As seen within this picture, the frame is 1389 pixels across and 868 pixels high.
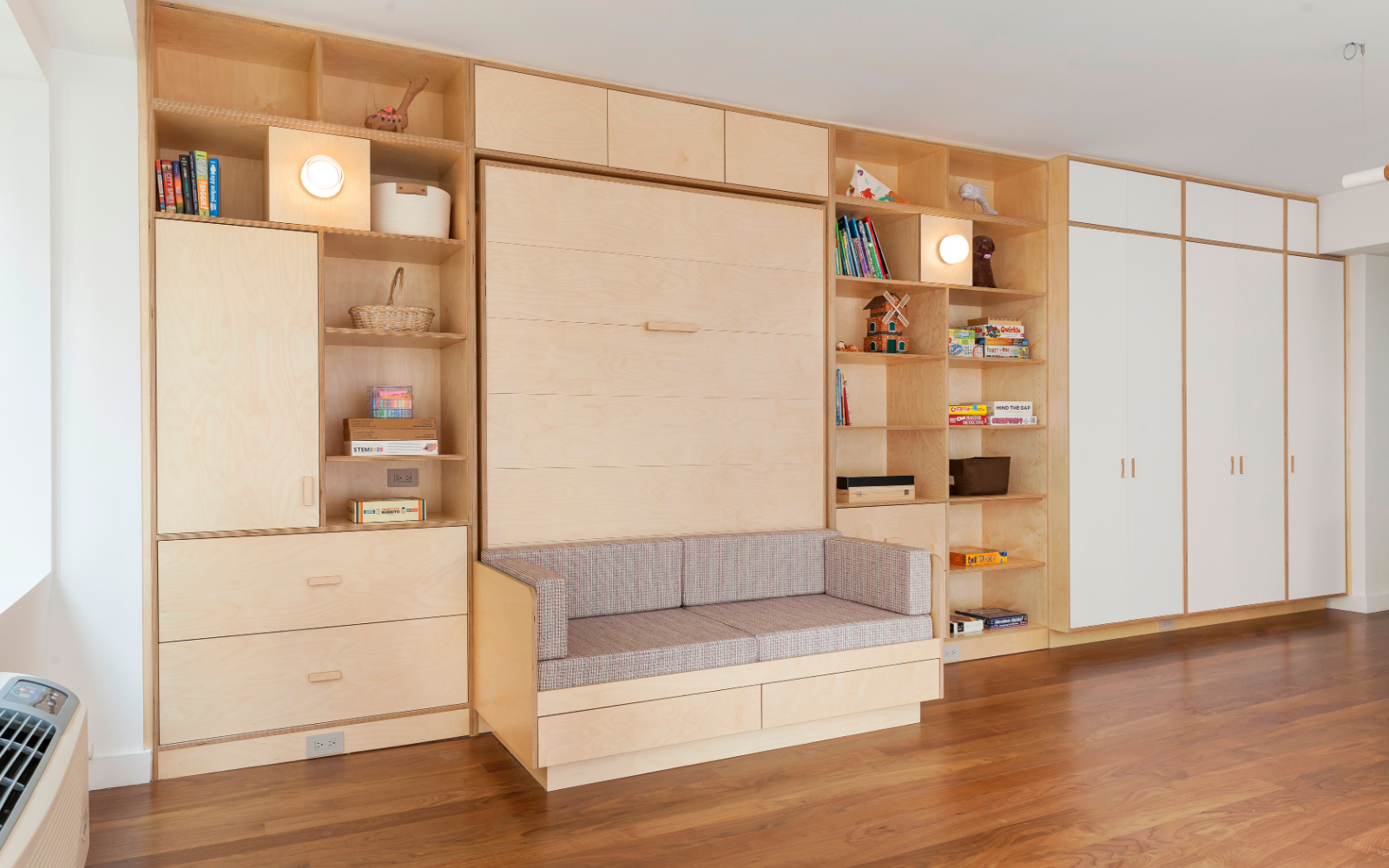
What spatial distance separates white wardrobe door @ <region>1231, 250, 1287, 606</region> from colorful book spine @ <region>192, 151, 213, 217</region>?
17.2 feet

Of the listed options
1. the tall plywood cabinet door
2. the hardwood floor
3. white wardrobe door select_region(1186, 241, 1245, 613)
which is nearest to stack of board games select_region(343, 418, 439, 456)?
the tall plywood cabinet door

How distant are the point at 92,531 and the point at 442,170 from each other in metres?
1.81

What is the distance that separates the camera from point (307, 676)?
3.13 meters

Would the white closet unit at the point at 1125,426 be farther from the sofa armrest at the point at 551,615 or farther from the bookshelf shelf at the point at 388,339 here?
the bookshelf shelf at the point at 388,339

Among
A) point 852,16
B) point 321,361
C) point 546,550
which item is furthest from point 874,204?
point 321,361

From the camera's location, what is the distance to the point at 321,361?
319 cm

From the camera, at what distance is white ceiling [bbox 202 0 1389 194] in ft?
10.2

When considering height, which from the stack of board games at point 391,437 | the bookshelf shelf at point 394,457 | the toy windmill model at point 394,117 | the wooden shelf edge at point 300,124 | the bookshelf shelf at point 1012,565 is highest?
the toy windmill model at point 394,117

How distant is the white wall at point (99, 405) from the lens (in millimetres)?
2859

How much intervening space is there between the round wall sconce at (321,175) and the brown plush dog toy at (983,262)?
3128 millimetres

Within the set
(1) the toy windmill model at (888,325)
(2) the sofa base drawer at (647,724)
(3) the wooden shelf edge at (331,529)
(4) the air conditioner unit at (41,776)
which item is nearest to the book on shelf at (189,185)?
(3) the wooden shelf edge at (331,529)

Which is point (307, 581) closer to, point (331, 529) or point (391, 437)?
point (331, 529)

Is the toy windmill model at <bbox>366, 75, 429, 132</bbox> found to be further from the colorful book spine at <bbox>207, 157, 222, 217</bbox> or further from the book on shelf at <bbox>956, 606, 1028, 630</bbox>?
the book on shelf at <bbox>956, 606, 1028, 630</bbox>

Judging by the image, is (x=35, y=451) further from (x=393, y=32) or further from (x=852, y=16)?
(x=852, y=16)
